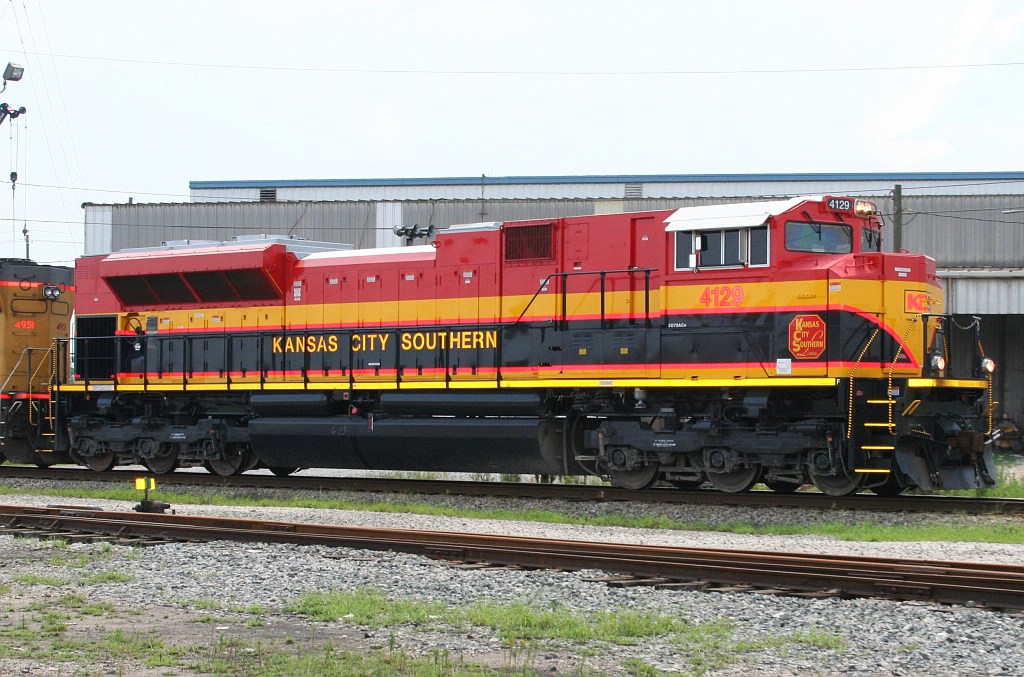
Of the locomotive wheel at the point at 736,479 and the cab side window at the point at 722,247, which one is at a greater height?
the cab side window at the point at 722,247

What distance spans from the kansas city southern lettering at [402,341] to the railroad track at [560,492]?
→ 2018mm

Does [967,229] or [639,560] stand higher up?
[967,229]

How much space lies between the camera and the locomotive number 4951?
13914 mm

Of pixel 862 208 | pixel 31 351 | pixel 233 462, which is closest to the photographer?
pixel 862 208

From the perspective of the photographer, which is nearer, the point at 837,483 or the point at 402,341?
the point at 837,483

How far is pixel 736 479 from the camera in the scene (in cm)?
1448

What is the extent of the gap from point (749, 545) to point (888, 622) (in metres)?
3.91

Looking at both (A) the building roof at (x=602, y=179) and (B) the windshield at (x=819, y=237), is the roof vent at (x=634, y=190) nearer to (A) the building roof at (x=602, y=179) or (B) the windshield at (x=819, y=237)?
(A) the building roof at (x=602, y=179)

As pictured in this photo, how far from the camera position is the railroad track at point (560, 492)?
13.5 meters

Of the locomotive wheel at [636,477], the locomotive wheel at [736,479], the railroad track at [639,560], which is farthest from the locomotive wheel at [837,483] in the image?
the railroad track at [639,560]

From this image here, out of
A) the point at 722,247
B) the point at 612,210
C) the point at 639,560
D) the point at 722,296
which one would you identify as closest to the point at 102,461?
the point at 722,296

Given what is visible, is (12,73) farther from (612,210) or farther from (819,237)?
(819,237)

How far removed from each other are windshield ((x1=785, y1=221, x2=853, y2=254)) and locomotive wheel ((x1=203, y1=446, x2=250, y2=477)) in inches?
372

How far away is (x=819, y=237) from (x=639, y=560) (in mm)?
6213
